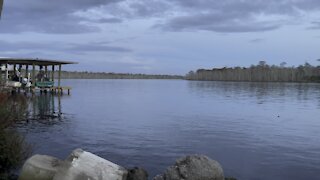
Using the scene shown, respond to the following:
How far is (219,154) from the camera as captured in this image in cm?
1853

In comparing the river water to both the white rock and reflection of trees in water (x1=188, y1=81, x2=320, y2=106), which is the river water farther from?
reflection of trees in water (x1=188, y1=81, x2=320, y2=106)

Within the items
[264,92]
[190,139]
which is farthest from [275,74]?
[190,139]

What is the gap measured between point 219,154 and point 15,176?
8710 millimetres

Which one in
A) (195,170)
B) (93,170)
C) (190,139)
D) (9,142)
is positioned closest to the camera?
(93,170)

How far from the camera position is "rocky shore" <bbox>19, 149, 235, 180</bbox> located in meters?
11.0

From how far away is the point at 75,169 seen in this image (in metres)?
11.0

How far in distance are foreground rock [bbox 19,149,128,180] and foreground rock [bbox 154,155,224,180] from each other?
1.31 meters

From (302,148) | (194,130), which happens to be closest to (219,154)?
(302,148)

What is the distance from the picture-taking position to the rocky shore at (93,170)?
36.0ft

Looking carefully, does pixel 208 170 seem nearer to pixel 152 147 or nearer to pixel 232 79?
pixel 152 147

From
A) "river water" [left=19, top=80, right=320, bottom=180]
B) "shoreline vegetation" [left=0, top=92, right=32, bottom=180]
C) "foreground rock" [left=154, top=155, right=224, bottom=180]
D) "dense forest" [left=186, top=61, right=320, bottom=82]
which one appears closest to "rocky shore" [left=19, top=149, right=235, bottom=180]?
"foreground rock" [left=154, top=155, right=224, bottom=180]

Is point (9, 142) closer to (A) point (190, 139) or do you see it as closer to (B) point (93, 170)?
(B) point (93, 170)

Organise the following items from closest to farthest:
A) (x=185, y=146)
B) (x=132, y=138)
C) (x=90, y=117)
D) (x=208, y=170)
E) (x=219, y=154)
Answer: (x=208, y=170)
(x=219, y=154)
(x=185, y=146)
(x=132, y=138)
(x=90, y=117)

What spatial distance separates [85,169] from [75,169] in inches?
9.4
